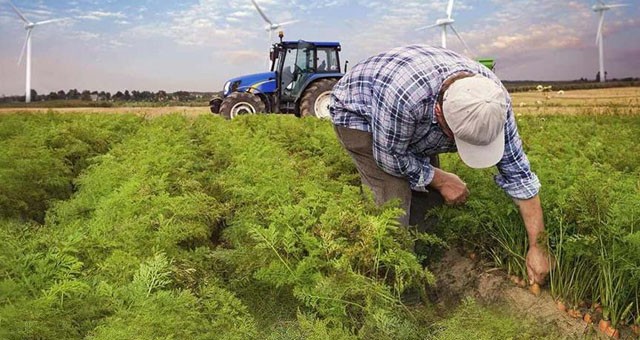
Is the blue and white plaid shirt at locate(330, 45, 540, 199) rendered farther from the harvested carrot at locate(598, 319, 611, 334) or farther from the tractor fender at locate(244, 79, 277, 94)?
the tractor fender at locate(244, 79, 277, 94)

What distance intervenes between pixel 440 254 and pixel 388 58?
1.81 m

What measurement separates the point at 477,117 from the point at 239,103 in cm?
1637

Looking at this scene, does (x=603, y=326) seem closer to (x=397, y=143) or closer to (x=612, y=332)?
(x=612, y=332)

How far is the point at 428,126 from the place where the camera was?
4.72 m

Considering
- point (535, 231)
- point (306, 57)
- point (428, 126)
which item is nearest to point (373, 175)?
point (428, 126)

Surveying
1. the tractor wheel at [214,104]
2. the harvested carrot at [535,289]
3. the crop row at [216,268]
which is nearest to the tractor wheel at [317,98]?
the tractor wheel at [214,104]

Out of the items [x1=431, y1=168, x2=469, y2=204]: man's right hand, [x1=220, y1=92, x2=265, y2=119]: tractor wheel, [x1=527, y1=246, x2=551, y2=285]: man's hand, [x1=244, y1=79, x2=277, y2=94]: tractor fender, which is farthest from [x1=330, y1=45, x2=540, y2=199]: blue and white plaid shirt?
[x1=244, y1=79, x2=277, y2=94]: tractor fender

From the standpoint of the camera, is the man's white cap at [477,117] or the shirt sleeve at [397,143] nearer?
A: the man's white cap at [477,117]

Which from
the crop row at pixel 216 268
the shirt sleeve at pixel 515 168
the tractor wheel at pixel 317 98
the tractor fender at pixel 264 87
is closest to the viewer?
the crop row at pixel 216 268

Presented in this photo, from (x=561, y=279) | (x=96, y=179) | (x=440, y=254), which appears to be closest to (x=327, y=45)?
(x=96, y=179)

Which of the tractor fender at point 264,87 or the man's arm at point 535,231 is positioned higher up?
the tractor fender at point 264,87

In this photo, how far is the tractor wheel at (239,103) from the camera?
64.9 ft

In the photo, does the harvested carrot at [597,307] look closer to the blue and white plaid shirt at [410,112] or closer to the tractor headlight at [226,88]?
the blue and white plaid shirt at [410,112]

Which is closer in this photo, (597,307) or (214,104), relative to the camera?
(597,307)
